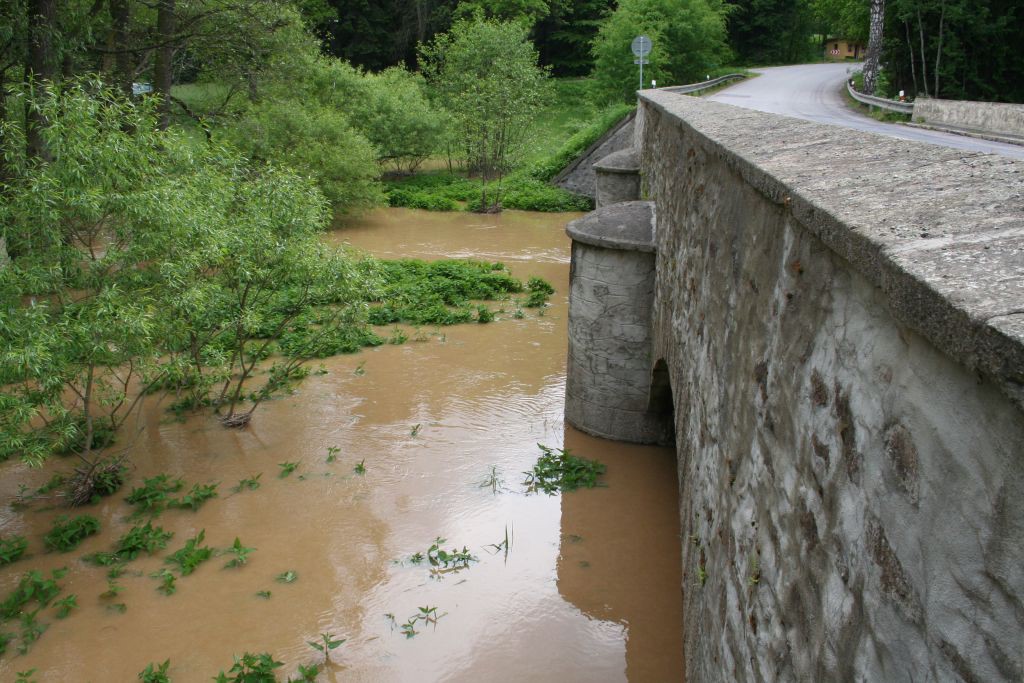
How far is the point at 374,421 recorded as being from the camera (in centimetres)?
1020

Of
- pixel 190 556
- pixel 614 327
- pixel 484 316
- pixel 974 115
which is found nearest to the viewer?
pixel 190 556

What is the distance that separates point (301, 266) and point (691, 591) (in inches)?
251

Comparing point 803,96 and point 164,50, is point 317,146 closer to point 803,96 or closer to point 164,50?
point 164,50

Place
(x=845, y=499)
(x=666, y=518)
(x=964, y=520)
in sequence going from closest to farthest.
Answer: (x=964, y=520) < (x=845, y=499) < (x=666, y=518)

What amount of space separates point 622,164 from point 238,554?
1194cm

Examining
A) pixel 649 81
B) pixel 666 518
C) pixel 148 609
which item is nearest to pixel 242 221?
pixel 148 609

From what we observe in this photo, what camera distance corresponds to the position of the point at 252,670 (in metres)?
5.68

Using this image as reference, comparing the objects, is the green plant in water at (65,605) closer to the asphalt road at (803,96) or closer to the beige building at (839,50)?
the asphalt road at (803,96)

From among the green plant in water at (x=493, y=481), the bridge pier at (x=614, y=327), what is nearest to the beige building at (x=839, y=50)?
the bridge pier at (x=614, y=327)

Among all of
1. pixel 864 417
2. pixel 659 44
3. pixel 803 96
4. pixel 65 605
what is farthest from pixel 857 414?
pixel 659 44

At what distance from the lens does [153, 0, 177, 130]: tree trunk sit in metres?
16.0

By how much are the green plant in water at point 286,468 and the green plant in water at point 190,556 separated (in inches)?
58.6

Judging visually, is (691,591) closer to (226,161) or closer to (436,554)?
(436,554)

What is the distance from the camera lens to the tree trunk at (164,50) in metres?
16.0
